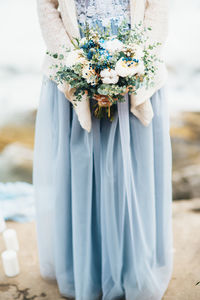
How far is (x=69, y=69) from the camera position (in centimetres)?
141

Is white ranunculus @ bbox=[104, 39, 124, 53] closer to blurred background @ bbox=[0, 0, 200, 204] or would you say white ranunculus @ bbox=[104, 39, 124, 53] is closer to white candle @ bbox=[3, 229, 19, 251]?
white candle @ bbox=[3, 229, 19, 251]

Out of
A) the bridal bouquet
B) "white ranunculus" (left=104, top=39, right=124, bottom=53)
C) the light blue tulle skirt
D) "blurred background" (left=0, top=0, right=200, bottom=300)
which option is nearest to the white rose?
the bridal bouquet

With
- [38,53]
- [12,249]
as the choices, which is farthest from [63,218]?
[38,53]

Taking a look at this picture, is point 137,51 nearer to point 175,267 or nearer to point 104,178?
point 104,178

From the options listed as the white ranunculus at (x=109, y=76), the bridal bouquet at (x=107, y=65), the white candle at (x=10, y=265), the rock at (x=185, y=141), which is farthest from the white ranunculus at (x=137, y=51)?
the rock at (x=185, y=141)

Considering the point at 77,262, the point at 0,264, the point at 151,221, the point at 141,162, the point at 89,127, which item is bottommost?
the point at 0,264

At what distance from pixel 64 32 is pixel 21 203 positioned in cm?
175

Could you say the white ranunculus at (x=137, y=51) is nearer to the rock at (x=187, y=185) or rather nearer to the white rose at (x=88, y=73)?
the white rose at (x=88, y=73)

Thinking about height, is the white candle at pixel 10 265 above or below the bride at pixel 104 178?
below

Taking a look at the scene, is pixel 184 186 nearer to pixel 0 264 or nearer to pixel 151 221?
pixel 151 221

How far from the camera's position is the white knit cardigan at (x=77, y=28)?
1.55m

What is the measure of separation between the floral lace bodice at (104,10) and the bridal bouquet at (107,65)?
0.17 m

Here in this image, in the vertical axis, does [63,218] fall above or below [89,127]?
below

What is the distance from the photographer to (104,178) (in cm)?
170
